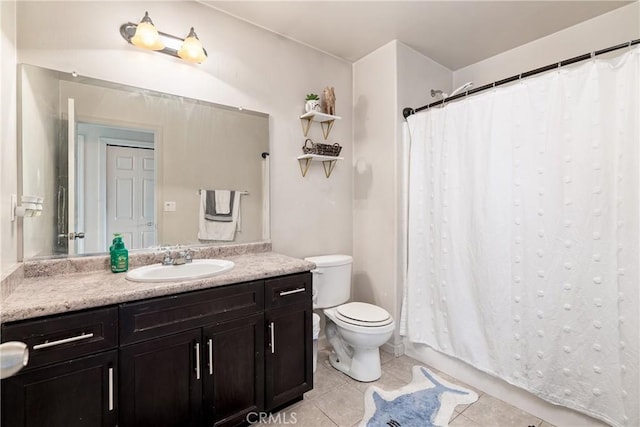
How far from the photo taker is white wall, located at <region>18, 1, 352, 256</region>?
1521 mm

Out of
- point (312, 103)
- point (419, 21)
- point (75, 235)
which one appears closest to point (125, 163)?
point (75, 235)

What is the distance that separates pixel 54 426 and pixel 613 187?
2541 mm

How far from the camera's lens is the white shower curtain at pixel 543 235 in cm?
140

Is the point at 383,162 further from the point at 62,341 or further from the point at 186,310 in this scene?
the point at 62,341

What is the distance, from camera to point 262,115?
2180mm

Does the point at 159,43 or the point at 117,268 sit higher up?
the point at 159,43

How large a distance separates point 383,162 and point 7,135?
2.22 metres

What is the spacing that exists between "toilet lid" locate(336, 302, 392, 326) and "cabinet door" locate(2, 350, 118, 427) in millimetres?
1328

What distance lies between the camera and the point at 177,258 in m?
1.72

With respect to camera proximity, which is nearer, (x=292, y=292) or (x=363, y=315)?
(x=292, y=292)

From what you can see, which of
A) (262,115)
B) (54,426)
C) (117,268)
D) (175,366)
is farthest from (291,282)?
(262,115)

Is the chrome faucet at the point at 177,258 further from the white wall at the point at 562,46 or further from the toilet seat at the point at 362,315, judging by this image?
the white wall at the point at 562,46

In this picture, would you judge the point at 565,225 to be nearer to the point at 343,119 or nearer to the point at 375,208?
the point at 375,208

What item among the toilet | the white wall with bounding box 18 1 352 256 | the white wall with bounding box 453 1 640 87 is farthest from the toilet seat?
the white wall with bounding box 453 1 640 87
